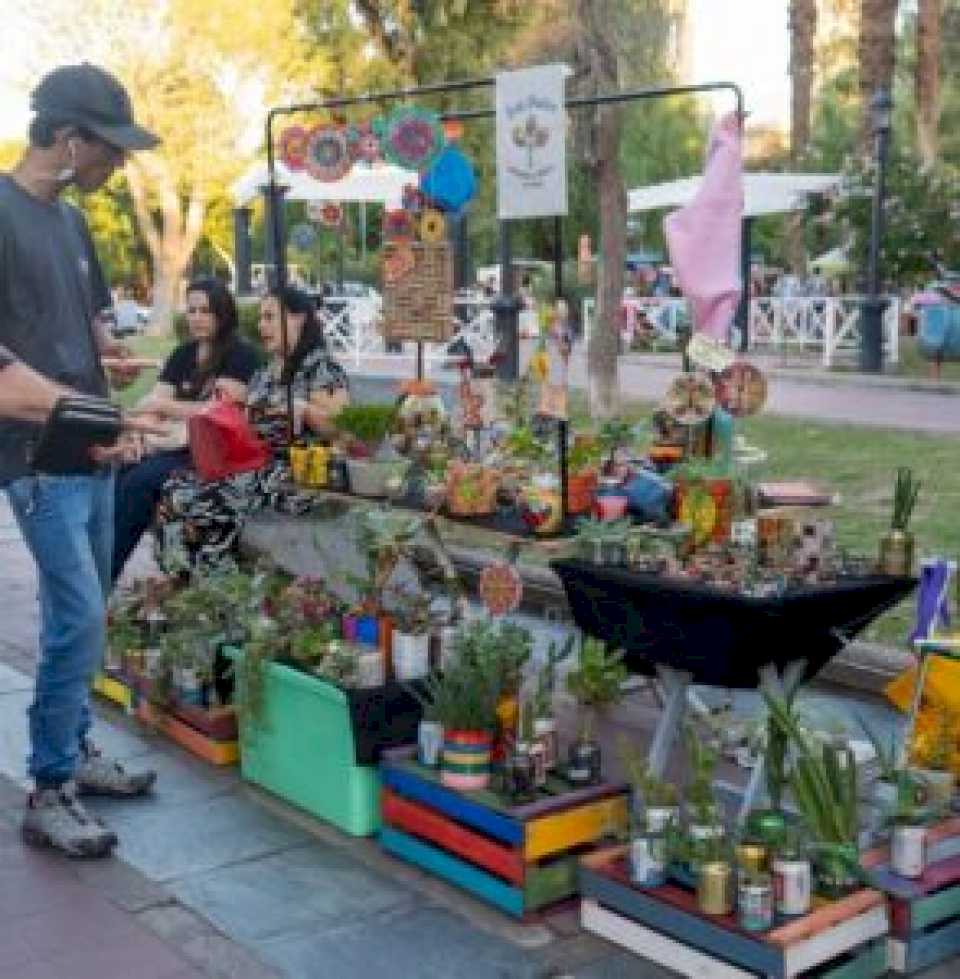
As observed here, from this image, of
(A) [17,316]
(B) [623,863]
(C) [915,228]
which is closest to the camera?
(B) [623,863]

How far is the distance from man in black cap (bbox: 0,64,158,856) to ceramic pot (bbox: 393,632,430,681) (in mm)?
790

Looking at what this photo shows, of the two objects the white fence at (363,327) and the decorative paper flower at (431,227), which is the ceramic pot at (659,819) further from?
the white fence at (363,327)

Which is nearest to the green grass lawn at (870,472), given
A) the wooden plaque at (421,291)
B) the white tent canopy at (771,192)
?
the wooden plaque at (421,291)

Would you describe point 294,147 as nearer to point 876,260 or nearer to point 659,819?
point 659,819

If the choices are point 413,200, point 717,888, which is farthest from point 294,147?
point 717,888

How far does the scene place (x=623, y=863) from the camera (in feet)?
10.2

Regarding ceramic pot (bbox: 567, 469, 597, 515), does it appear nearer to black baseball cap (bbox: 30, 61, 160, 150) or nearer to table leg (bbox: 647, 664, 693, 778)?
table leg (bbox: 647, 664, 693, 778)

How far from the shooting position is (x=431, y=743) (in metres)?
3.48

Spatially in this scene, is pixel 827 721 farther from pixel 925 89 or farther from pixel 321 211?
pixel 925 89

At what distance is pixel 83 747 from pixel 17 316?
4.22 feet

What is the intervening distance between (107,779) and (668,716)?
1.55m

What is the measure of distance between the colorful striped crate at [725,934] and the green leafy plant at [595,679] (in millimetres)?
1421

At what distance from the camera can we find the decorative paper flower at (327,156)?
512 cm

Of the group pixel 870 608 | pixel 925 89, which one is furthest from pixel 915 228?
pixel 870 608
